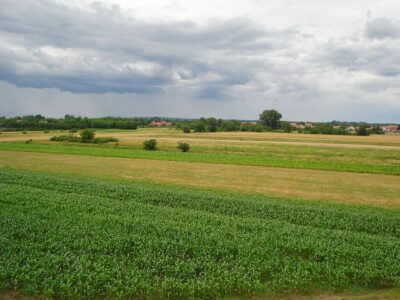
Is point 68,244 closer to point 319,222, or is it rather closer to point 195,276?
point 195,276

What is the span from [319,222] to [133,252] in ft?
30.9

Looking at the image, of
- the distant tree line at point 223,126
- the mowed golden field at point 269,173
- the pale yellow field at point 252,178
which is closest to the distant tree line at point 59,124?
the distant tree line at point 223,126

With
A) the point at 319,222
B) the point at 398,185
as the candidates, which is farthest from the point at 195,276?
the point at 398,185

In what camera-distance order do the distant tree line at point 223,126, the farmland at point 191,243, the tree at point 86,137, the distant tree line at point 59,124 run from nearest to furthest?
the farmland at point 191,243 < the tree at point 86,137 < the distant tree line at point 223,126 < the distant tree line at point 59,124

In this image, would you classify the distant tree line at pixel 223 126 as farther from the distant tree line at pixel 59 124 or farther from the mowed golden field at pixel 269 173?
the mowed golden field at pixel 269 173

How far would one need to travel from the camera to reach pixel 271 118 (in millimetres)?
144000

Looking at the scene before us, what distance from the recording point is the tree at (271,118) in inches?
5655

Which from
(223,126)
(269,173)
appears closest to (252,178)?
(269,173)

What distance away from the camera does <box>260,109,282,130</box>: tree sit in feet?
471

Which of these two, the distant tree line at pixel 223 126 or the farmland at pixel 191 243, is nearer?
the farmland at pixel 191 243

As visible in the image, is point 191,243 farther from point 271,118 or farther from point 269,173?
point 271,118

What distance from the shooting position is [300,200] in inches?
908

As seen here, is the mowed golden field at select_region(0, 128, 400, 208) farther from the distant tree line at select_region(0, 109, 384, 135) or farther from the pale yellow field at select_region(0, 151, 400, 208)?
the distant tree line at select_region(0, 109, 384, 135)

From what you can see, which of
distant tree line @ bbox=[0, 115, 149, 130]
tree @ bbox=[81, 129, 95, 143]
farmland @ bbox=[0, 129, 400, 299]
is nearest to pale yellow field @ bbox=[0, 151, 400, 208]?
farmland @ bbox=[0, 129, 400, 299]
